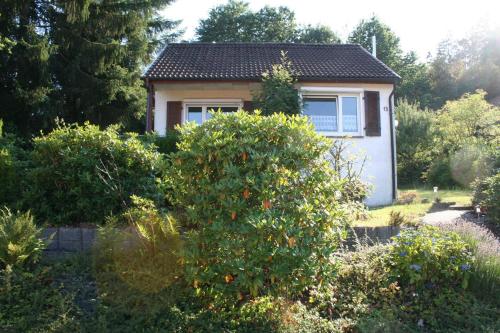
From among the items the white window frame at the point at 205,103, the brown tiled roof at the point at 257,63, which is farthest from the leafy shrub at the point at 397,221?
the white window frame at the point at 205,103

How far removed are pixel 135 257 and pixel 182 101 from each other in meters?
9.81

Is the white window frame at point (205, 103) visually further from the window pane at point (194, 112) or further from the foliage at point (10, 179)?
the foliage at point (10, 179)

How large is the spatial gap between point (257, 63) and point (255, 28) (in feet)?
81.8

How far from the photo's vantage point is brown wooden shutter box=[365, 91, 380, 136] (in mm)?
13477

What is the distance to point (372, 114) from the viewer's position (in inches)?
534

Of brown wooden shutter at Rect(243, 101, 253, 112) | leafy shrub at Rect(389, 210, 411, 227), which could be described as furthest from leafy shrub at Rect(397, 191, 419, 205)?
leafy shrub at Rect(389, 210, 411, 227)

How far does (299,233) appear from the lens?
164 inches

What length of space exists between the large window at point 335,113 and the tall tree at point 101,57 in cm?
741

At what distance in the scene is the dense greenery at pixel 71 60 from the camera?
15211 millimetres

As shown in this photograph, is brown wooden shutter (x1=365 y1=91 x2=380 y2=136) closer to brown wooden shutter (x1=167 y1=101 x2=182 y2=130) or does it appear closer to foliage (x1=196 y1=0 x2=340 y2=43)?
brown wooden shutter (x1=167 y1=101 x2=182 y2=130)

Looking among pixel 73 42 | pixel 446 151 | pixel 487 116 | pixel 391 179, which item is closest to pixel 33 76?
pixel 73 42

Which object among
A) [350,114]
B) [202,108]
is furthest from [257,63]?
[350,114]

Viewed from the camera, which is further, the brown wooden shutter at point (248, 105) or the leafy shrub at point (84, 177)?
the brown wooden shutter at point (248, 105)

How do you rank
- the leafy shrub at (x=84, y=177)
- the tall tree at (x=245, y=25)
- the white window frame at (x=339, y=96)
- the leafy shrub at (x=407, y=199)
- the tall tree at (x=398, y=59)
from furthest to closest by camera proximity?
the tall tree at (x=398, y=59) → the tall tree at (x=245, y=25) → the white window frame at (x=339, y=96) → the leafy shrub at (x=407, y=199) → the leafy shrub at (x=84, y=177)
